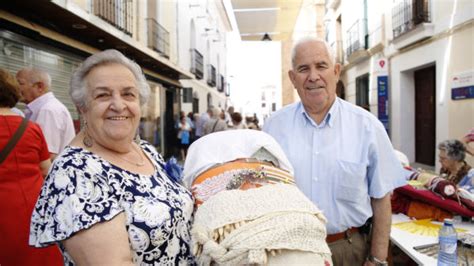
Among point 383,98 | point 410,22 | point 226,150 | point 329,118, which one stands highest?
point 410,22

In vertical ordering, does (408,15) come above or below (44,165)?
above

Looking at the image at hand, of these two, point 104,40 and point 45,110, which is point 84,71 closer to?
point 45,110

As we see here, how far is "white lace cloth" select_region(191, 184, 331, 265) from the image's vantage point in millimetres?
1036

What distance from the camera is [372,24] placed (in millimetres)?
12156

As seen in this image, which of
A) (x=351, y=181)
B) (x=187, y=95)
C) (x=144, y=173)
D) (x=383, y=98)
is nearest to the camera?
(x=144, y=173)

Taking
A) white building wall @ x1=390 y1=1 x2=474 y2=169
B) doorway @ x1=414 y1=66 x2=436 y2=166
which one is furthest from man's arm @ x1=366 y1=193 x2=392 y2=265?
doorway @ x1=414 y1=66 x2=436 y2=166

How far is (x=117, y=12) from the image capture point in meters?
8.39

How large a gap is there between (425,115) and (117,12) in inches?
294

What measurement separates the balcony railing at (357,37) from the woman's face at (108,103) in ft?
40.5

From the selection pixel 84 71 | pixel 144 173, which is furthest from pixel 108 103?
pixel 144 173

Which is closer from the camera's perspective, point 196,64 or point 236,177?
point 236,177

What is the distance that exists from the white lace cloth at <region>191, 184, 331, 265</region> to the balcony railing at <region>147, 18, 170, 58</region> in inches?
402

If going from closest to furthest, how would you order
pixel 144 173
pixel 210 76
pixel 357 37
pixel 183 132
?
pixel 144 173, pixel 183 132, pixel 357 37, pixel 210 76

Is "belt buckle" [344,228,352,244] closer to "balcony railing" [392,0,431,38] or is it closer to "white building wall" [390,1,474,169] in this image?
"white building wall" [390,1,474,169]
